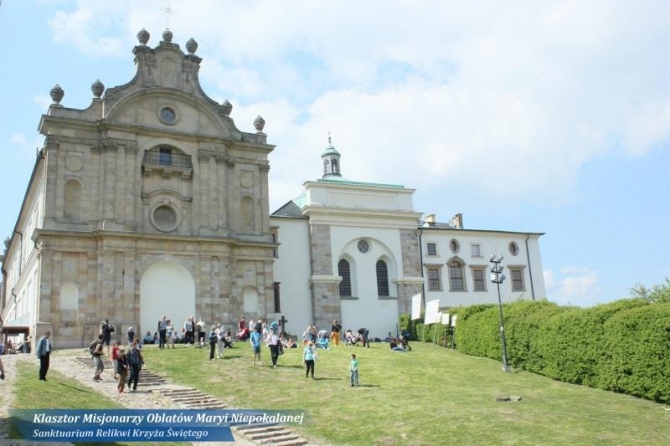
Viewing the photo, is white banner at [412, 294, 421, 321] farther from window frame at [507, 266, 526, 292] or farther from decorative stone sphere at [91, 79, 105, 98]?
decorative stone sphere at [91, 79, 105, 98]

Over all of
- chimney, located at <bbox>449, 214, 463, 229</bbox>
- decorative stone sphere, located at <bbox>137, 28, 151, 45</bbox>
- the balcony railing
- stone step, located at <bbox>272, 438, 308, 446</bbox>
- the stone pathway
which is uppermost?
decorative stone sphere, located at <bbox>137, 28, 151, 45</bbox>

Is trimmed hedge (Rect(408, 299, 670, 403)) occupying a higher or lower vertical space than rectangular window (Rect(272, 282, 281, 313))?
A: lower

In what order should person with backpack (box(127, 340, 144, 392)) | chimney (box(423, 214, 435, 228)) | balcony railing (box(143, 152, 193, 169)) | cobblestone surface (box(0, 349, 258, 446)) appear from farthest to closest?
chimney (box(423, 214, 435, 228)) < balcony railing (box(143, 152, 193, 169)) < person with backpack (box(127, 340, 144, 392)) < cobblestone surface (box(0, 349, 258, 446))

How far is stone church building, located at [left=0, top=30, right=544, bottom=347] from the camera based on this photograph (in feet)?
123

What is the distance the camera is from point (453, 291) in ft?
171

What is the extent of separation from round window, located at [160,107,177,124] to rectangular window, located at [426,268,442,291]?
2326 centimetres

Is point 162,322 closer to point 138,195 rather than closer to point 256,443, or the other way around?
point 138,195

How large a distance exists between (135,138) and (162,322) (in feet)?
43.7

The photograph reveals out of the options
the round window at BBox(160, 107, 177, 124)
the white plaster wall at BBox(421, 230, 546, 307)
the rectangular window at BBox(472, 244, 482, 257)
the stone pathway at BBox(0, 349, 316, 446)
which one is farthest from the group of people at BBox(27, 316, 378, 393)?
the rectangular window at BBox(472, 244, 482, 257)

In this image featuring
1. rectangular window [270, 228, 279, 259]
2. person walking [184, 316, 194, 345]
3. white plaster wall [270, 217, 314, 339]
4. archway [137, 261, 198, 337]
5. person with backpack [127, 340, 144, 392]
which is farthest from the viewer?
white plaster wall [270, 217, 314, 339]

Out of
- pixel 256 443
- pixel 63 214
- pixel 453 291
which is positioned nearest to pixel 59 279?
pixel 63 214

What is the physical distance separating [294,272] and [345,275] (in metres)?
4.60

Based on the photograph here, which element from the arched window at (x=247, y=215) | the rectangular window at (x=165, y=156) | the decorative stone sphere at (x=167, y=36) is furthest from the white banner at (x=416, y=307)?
the decorative stone sphere at (x=167, y=36)

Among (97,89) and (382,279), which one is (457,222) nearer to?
(382,279)
